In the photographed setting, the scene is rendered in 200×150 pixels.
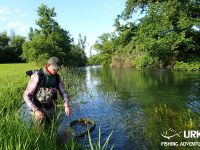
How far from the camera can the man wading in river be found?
8.00 m

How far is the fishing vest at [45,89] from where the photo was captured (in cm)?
829

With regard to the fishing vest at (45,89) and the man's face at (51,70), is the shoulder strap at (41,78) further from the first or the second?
the man's face at (51,70)

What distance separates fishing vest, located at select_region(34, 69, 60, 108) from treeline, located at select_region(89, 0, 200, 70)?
1359 inches

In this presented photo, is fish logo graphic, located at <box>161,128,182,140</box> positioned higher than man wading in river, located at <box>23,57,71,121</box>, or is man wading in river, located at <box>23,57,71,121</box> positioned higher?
man wading in river, located at <box>23,57,71,121</box>

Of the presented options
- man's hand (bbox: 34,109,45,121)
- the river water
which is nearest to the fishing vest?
man's hand (bbox: 34,109,45,121)

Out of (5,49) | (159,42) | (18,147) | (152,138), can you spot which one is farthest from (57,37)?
(18,147)

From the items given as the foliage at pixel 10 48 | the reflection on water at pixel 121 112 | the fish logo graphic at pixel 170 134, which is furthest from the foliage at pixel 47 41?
the fish logo graphic at pixel 170 134

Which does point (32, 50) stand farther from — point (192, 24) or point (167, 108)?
point (167, 108)

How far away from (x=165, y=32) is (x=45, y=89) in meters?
37.8

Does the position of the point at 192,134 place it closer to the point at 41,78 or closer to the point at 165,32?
the point at 41,78

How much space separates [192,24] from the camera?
4297 centimetres

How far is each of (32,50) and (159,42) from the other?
2438 cm

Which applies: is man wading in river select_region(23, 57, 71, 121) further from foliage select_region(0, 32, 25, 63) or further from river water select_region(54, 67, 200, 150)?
foliage select_region(0, 32, 25, 63)

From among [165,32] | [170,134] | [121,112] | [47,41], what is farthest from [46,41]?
[170,134]
